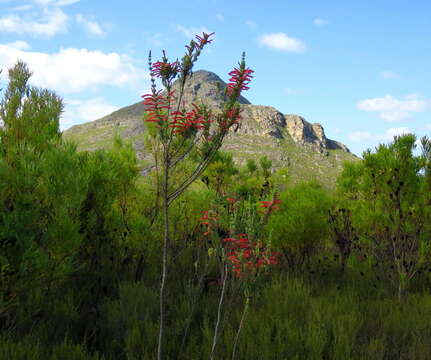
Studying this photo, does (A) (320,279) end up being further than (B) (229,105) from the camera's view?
Yes

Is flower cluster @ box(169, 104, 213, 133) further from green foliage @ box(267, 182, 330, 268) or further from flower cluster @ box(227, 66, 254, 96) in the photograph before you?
green foliage @ box(267, 182, 330, 268)

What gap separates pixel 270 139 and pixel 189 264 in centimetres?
10104

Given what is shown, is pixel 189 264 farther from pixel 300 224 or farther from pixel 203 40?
pixel 203 40

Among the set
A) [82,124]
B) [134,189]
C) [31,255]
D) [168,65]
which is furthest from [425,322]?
[82,124]

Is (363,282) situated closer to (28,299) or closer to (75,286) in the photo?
(75,286)

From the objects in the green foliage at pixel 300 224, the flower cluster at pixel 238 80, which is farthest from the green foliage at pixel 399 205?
the flower cluster at pixel 238 80

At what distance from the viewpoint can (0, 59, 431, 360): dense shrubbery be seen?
10.1ft

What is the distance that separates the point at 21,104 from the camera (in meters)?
6.06

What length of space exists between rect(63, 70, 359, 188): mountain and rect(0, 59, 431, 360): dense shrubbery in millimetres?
74047

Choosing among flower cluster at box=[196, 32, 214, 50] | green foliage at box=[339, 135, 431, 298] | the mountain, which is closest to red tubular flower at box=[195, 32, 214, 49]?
flower cluster at box=[196, 32, 214, 50]

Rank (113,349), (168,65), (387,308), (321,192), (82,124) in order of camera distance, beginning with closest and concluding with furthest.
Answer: (168,65) < (113,349) < (387,308) < (321,192) < (82,124)

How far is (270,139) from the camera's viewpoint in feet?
343

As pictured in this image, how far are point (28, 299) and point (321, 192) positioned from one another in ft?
16.9

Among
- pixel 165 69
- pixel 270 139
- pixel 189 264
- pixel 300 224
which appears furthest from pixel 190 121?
pixel 270 139
